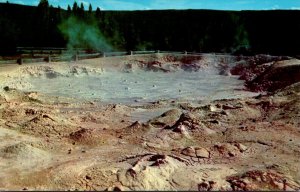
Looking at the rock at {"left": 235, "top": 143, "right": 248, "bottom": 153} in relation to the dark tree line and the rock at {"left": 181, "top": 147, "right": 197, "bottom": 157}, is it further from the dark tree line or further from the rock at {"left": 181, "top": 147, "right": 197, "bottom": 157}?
the dark tree line

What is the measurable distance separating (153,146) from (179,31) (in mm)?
38063

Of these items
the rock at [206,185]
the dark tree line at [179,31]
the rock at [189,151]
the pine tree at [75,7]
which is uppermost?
the pine tree at [75,7]

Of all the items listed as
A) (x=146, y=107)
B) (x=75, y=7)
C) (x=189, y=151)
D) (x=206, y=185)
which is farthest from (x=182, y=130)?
(x=75, y=7)

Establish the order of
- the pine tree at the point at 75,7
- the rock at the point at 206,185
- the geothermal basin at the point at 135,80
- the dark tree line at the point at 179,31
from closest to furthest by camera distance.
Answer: the rock at the point at 206,185
the geothermal basin at the point at 135,80
the dark tree line at the point at 179,31
the pine tree at the point at 75,7

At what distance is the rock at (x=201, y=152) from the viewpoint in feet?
39.5

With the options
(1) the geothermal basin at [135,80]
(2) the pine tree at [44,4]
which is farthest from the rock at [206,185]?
(2) the pine tree at [44,4]

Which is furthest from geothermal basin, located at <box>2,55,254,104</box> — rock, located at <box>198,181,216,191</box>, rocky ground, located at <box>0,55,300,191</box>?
rock, located at <box>198,181,216,191</box>

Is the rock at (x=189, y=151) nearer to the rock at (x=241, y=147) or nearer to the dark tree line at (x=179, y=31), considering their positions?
the rock at (x=241, y=147)

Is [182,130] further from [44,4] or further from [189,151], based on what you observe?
[44,4]

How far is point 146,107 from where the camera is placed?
20.2m

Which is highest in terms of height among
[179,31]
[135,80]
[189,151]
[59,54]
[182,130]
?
[179,31]

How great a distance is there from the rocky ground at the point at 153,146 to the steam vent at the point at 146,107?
4 centimetres

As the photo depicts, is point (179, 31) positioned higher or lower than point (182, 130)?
higher

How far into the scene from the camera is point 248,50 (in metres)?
45.2
